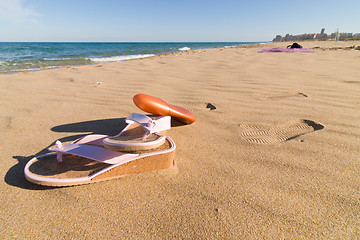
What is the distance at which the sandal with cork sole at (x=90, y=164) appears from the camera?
1.13m

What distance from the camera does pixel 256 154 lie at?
1.44 meters

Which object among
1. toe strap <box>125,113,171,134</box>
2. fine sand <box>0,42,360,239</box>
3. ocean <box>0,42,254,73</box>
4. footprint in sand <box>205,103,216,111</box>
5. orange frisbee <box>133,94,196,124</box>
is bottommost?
fine sand <box>0,42,360,239</box>

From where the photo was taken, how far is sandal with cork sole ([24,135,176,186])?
113 centimetres

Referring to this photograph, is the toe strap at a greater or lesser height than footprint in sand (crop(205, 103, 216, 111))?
greater

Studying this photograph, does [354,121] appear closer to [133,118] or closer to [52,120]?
[133,118]

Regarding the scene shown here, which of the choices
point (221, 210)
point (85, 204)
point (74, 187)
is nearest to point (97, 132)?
point (74, 187)

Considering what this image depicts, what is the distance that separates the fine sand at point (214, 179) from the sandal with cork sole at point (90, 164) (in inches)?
2.2

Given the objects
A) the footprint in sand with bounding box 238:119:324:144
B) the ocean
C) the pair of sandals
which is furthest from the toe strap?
the ocean

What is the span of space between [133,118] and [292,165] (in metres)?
1.13

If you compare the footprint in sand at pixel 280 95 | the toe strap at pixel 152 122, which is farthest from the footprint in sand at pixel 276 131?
the footprint in sand at pixel 280 95

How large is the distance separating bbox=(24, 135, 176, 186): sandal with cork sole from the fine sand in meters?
0.06

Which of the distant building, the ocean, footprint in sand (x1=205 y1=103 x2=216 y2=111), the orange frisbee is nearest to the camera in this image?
the orange frisbee

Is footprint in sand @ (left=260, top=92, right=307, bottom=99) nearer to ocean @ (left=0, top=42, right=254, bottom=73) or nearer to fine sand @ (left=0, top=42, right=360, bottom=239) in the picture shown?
fine sand @ (left=0, top=42, right=360, bottom=239)

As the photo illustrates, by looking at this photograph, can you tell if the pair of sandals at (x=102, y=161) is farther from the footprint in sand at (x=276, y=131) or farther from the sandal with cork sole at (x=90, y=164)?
the footprint in sand at (x=276, y=131)
